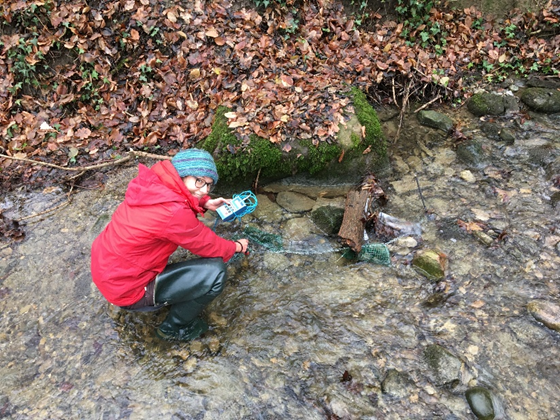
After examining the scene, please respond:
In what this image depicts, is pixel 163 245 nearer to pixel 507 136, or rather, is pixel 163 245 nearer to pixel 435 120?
pixel 435 120

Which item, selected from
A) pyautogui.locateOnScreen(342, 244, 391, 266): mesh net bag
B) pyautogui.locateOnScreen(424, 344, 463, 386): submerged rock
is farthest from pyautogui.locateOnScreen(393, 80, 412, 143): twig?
pyautogui.locateOnScreen(424, 344, 463, 386): submerged rock

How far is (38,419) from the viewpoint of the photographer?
2914 mm

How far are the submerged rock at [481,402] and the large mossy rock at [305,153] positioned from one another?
2.70 metres

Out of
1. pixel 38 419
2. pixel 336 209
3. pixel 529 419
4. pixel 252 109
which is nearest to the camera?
pixel 529 419

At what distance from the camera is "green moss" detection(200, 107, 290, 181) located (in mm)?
4383

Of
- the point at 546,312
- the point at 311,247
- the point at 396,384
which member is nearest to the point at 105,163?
the point at 311,247

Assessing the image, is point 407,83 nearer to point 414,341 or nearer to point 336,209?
point 336,209

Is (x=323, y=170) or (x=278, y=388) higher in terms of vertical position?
(x=323, y=170)

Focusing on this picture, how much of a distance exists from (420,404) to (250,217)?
2.55 m


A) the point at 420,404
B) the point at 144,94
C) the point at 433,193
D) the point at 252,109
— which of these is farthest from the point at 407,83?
the point at 420,404

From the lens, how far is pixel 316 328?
11.2 ft

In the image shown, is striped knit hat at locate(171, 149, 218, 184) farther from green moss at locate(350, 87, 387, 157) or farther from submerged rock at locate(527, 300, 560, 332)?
submerged rock at locate(527, 300, 560, 332)

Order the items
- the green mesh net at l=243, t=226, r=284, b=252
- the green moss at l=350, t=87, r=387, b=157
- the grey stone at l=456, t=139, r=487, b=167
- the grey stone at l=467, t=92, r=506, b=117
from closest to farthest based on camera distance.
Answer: the green mesh net at l=243, t=226, r=284, b=252 < the green moss at l=350, t=87, r=387, b=157 < the grey stone at l=456, t=139, r=487, b=167 < the grey stone at l=467, t=92, r=506, b=117

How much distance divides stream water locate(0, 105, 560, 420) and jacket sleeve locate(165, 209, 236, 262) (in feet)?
2.60
